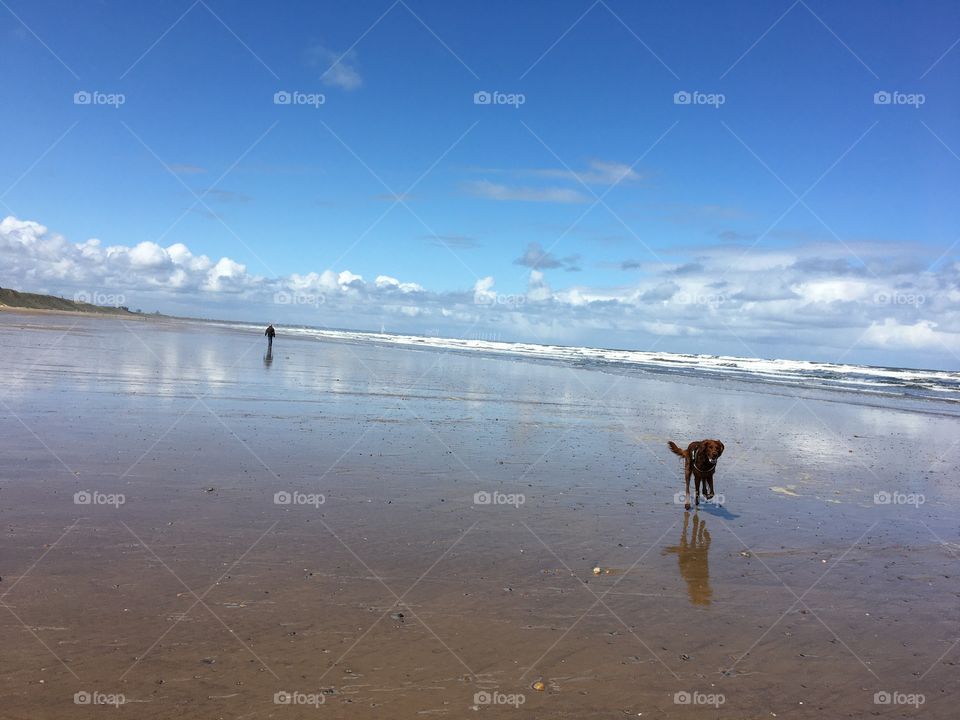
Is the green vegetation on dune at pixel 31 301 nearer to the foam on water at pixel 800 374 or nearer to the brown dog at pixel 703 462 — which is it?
the foam on water at pixel 800 374

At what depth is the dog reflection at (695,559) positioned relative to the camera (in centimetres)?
674

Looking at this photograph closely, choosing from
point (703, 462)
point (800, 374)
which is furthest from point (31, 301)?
point (703, 462)

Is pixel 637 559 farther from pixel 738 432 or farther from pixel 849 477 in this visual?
pixel 738 432

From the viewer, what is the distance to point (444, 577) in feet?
21.7

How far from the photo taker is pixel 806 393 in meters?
36.5

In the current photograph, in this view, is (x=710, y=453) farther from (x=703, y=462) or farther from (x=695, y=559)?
(x=695, y=559)

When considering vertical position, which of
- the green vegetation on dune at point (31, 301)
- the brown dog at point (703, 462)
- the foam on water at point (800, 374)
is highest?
the green vegetation on dune at point (31, 301)

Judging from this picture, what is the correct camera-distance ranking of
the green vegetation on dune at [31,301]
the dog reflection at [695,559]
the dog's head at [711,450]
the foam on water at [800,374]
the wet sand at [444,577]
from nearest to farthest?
the wet sand at [444,577], the dog reflection at [695,559], the dog's head at [711,450], the foam on water at [800,374], the green vegetation on dune at [31,301]

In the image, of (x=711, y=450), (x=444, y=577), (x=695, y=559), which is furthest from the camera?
(x=711, y=450)

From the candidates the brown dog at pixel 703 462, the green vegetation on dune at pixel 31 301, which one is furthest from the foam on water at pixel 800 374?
the green vegetation on dune at pixel 31 301

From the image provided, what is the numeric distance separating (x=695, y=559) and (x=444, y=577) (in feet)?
10.7

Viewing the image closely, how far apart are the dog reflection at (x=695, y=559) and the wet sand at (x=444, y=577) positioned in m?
0.05

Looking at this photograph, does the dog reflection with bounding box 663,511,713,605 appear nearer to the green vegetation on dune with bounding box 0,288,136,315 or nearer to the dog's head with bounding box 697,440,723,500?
the dog's head with bounding box 697,440,723,500

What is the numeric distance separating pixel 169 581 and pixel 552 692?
3.77 metres
